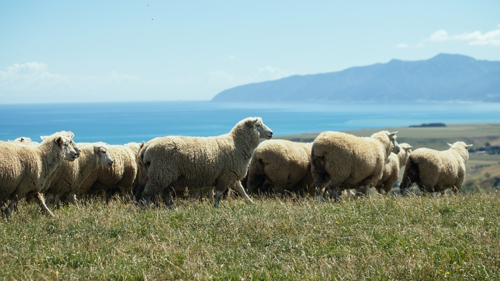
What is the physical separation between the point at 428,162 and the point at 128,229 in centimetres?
1025

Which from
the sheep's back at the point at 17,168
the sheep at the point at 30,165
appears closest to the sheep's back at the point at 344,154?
the sheep at the point at 30,165

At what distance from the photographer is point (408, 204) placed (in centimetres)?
794

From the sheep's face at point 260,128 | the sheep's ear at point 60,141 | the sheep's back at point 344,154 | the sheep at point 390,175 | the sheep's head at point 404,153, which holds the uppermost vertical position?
the sheep's face at point 260,128

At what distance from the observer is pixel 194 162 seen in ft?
29.9

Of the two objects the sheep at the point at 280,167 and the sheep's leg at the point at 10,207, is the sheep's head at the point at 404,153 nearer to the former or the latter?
the sheep at the point at 280,167

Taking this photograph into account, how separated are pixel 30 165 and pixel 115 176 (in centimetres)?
314

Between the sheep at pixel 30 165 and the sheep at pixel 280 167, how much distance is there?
4.87 meters

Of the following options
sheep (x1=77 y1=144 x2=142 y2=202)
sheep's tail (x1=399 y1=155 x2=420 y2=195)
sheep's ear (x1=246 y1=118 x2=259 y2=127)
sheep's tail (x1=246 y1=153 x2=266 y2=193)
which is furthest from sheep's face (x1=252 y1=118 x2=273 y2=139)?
sheep's tail (x1=399 y1=155 x2=420 y2=195)

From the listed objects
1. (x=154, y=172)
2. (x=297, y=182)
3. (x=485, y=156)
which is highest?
(x=154, y=172)

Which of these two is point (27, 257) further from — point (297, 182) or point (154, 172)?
point (297, 182)

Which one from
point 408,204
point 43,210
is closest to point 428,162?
point 408,204

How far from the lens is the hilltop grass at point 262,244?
4816mm

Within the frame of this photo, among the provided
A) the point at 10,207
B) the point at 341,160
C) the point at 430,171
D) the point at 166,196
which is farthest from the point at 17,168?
the point at 430,171

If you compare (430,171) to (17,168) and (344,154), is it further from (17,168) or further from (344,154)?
(17,168)
